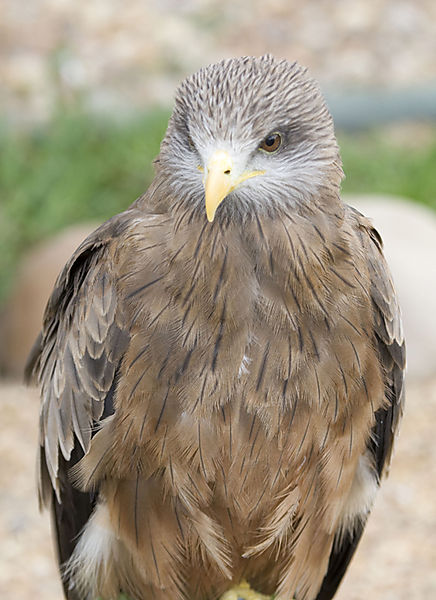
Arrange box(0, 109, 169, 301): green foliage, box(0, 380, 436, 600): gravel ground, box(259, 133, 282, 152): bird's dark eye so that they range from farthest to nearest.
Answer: box(0, 109, 169, 301): green foliage, box(0, 380, 436, 600): gravel ground, box(259, 133, 282, 152): bird's dark eye

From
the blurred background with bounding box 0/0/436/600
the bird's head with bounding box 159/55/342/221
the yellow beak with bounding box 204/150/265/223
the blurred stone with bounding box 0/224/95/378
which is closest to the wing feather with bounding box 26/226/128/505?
the bird's head with bounding box 159/55/342/221

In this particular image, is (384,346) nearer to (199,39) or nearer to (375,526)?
(375,526)

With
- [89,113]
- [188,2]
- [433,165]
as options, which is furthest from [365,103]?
[188,2]

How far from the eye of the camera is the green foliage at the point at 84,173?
7961 millimetres

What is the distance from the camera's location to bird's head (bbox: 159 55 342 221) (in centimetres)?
264

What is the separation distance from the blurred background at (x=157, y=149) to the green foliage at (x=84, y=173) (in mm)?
14

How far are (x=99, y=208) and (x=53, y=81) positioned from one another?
5.81 ft

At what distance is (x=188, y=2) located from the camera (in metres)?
13.3

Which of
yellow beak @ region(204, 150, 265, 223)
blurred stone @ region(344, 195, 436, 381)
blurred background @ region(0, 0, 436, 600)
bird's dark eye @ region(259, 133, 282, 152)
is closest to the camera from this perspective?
yellow beak @ region(204, 150, 265, 223)

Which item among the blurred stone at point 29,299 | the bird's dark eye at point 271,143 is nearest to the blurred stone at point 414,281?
the blurred stone at point 29,299

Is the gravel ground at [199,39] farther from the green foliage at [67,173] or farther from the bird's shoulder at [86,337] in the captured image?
the bird's shoulder at [86,337]

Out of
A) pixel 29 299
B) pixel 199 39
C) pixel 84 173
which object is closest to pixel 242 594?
pixel 29 299

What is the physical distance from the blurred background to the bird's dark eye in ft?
11.2

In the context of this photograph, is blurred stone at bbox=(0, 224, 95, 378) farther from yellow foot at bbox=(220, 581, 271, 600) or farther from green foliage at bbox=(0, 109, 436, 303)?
yellow foot at bbox=(220, 581, 271, 600)
